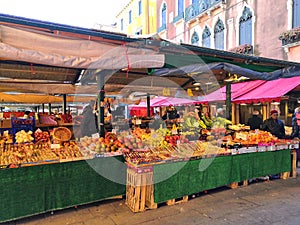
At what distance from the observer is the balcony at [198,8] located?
507 inches

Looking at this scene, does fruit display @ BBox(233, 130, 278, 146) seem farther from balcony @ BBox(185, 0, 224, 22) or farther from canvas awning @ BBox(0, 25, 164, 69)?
balcony @ BBox(185, 0, 224, 22)

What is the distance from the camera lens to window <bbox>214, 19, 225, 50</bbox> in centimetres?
1252

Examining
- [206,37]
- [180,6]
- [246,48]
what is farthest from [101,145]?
[180,6]

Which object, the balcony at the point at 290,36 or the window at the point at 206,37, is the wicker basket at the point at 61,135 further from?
the window at the point at 206,37

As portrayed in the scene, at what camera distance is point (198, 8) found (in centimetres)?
1404

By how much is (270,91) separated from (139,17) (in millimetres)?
18720

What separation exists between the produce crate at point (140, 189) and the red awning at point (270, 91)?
4.92 meters

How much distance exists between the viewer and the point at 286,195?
438 centimetres

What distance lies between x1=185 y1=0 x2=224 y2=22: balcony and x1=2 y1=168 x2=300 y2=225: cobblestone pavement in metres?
11.1

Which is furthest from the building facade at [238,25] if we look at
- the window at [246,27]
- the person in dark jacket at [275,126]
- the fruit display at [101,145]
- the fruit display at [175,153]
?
the fruit display at [101,145]

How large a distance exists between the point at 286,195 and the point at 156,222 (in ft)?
8.85

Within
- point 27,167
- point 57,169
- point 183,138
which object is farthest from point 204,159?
point 27,167

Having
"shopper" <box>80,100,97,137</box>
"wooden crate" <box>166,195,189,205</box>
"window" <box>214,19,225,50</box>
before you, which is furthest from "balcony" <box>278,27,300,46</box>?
"shopper" <box>80,100,97,137</box>

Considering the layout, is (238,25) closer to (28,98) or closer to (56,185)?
(28,98)
